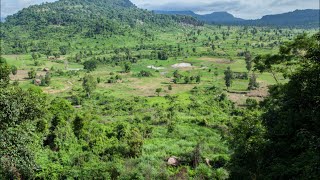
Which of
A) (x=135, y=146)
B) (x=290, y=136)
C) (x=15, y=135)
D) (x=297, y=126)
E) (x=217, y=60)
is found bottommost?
(x=135, y=146)

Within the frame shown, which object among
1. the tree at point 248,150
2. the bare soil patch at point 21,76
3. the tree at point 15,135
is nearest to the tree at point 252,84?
the tree at point 248,150

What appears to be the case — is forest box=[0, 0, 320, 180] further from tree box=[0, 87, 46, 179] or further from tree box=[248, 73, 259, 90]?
tree box=[248, 73, 259, 90]

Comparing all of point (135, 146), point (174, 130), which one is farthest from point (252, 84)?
point (135, 146)

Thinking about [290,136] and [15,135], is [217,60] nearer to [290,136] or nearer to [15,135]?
[15,135]

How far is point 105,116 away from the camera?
225ft

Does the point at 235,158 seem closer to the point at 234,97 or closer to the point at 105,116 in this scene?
the point at 105,116

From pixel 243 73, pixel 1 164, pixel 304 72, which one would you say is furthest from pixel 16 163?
pixel 243 73

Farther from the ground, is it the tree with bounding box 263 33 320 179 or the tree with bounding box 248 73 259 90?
the tree with bounding box 263 33 320 179

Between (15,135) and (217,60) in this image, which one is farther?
(217,60)

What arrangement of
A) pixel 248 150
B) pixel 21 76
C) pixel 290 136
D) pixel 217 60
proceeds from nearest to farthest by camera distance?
pixel 290 136 → pixel 248 150 → pixel 21 76 → pixel 217 60

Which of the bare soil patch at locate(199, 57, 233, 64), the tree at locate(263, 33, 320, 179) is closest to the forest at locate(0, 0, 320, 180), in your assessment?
the tree at locate(263, 33, 320, 179)

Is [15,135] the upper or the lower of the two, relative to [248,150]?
lower

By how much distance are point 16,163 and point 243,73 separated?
9971 cm

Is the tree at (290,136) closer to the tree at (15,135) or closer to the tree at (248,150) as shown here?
the tree at (248,150)
